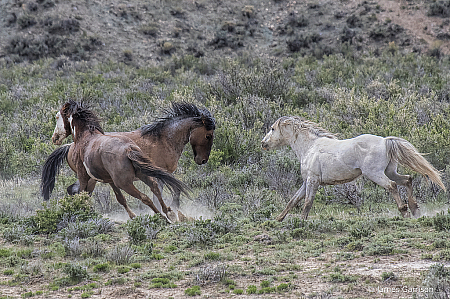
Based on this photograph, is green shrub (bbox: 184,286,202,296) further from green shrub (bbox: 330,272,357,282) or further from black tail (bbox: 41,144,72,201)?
black tail (bbox: 41,144,72,201)

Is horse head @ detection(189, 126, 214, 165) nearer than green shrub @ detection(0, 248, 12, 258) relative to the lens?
No

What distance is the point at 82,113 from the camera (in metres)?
7.92

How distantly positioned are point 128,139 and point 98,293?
126 inches

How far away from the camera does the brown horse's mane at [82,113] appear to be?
7834mm

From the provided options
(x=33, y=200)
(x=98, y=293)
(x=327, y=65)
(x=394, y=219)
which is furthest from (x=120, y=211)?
(x=327, y=65)

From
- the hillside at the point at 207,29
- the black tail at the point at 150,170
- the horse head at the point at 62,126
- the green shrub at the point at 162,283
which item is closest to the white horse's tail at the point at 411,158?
the black tail at the point at 150,170

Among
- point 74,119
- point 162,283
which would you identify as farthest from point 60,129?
point 162,283

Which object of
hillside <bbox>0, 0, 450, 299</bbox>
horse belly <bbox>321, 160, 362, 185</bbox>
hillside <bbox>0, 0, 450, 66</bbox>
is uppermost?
horse belly <bbox>321, 160, 362, 185</bbox>

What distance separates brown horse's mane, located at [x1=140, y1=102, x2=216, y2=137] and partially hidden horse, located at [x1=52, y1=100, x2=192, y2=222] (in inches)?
25.4

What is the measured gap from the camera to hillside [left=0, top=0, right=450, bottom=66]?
33094 millimetres

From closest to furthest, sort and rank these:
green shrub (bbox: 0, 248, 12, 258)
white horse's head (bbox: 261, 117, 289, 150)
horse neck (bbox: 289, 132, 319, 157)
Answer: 1. green shrub (bbox: 0, 248, 12, 258)
2. horse neck (bbox: 289, 132, 319, 157)
3. white horse's head (bbox: 261, 117, 289, 150)

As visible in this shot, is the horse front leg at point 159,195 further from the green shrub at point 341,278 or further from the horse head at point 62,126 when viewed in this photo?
the green shrub at point 341,278

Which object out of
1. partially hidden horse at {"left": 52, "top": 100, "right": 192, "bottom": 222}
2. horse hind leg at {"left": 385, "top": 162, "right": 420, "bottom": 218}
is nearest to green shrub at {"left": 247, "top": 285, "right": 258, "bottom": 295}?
partially hidden horse at {"left": 52, "top": 100, "right": 192, "bottom": 222}

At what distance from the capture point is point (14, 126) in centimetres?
1514
